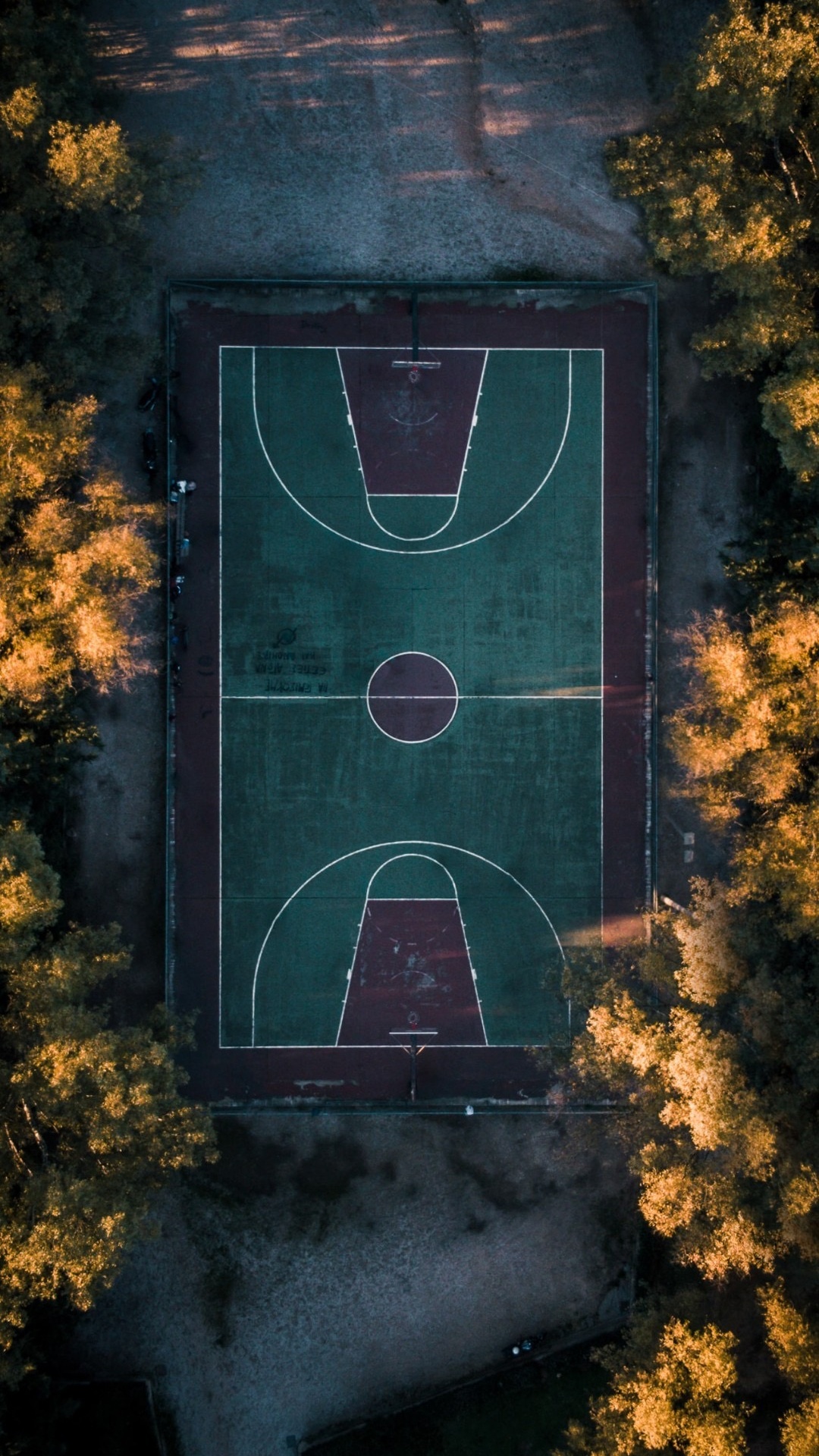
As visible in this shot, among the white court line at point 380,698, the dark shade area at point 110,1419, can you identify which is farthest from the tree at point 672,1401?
the white court line at point 380,698

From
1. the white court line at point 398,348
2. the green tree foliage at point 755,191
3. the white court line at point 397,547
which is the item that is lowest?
the white court line at point 397,547

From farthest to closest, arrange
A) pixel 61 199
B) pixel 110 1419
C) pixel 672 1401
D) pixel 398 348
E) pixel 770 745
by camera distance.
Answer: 1. pixel 398 348
2. pixel 110 1419
3. pixel 770 745
4. pixel 672 1401
5. pixel 61 199

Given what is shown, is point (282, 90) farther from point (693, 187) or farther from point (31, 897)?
point (31, 897)

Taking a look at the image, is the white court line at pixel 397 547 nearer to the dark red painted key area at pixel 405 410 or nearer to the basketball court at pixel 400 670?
the basketball court at pixel 400 670

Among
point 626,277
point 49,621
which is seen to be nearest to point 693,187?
point 626,277

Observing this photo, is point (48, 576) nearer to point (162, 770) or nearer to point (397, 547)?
point (162, 770)

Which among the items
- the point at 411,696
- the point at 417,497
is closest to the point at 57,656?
the point at 411,696
